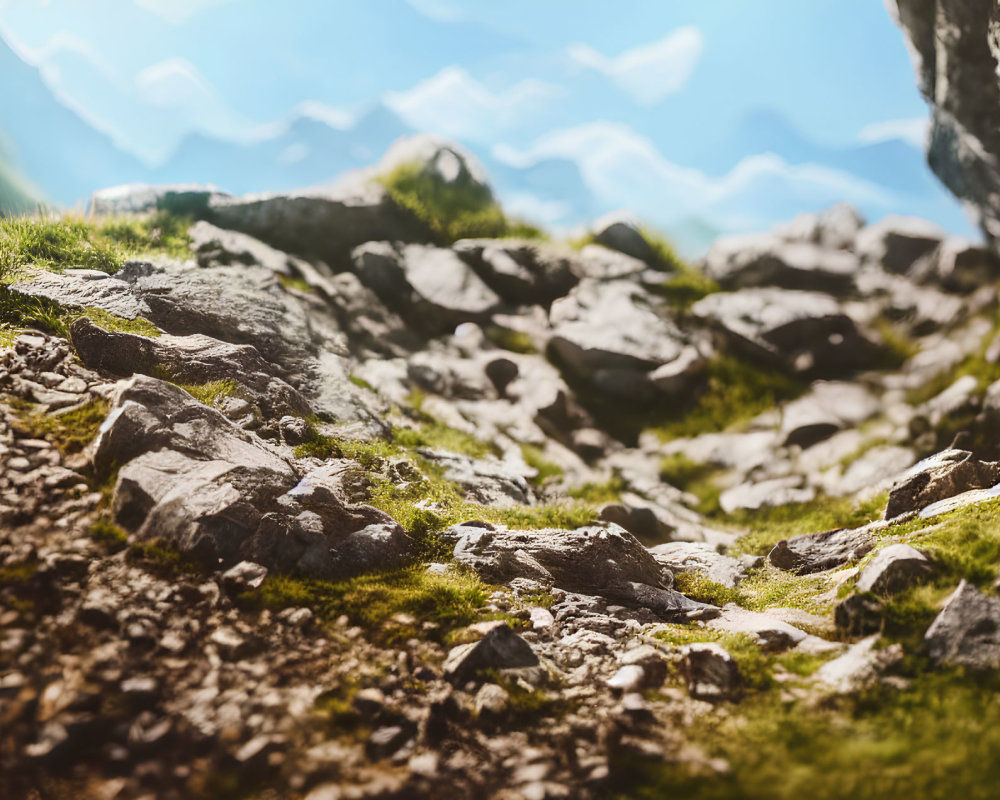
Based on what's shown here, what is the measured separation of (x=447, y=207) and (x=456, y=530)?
16.2 m

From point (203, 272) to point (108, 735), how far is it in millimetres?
10901

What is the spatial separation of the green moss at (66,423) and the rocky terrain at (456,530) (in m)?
0.04

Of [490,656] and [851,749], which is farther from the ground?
[490,656]

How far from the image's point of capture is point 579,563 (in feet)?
29.7

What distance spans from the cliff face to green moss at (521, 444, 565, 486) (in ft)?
43.4

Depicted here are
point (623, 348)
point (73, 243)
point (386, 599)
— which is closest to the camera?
point (386, 599)

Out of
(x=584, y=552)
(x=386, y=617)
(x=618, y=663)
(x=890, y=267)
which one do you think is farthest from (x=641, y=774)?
(x=890, y=267)

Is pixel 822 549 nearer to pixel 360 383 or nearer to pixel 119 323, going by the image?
pixel 360 383

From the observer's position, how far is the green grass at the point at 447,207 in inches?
861

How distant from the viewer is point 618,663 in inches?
271

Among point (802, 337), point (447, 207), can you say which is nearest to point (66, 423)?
point (447, 207)

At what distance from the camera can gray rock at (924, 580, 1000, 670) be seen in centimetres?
594

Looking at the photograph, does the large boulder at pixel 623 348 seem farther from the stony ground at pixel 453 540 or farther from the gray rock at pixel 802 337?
the gray rock at pixel 802 337

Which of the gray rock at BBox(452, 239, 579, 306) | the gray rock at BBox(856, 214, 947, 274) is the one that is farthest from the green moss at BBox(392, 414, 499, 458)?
the gray rock at BBox(856, 214, 947, 274)
